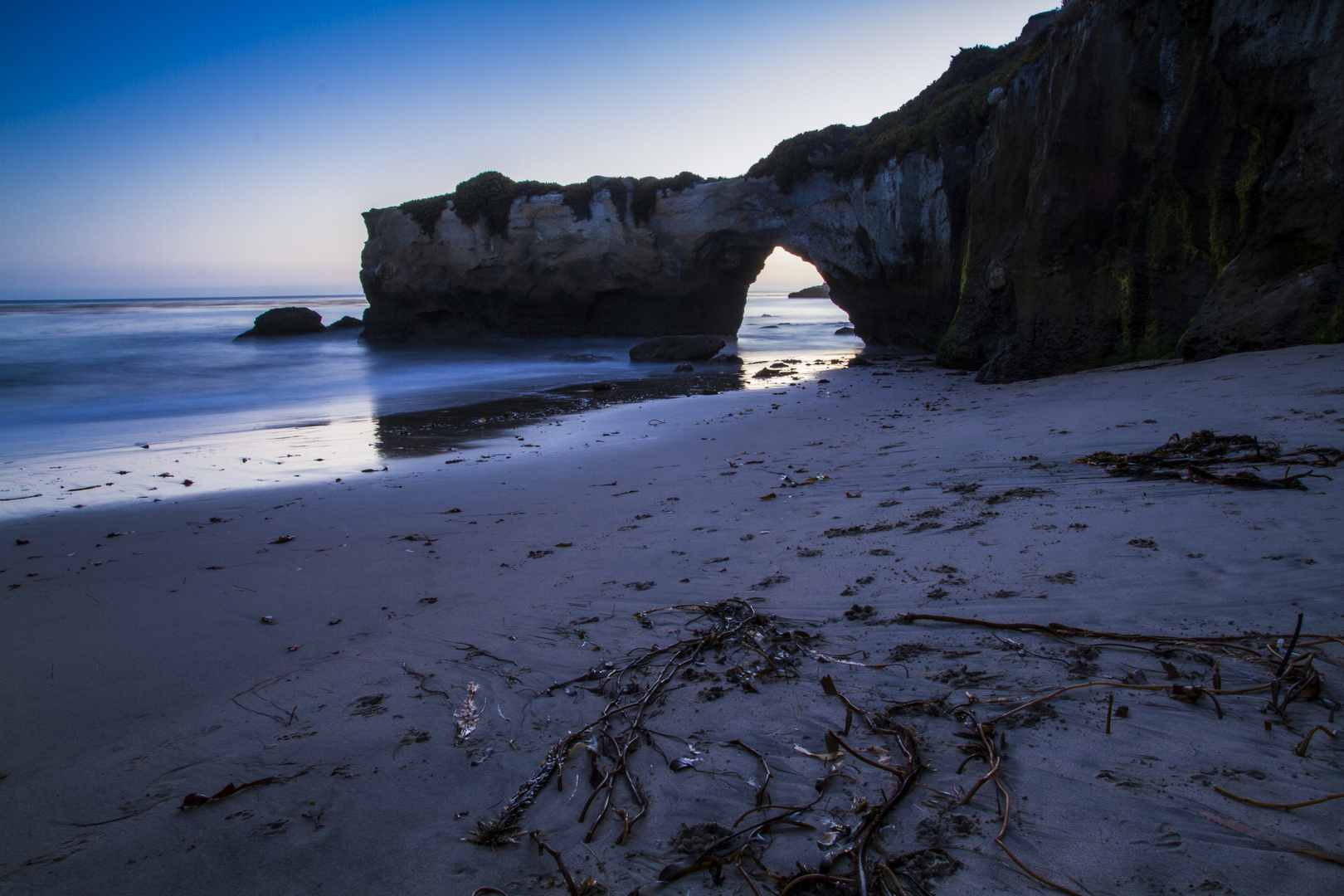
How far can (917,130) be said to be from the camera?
14.1m

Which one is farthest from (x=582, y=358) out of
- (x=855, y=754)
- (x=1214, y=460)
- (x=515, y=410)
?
(x=855, y=754)

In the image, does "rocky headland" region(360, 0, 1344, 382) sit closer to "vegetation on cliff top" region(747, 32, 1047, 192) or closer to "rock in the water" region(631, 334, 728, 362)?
"vegetation on cliff top" region(747, 32, 1047, 192)

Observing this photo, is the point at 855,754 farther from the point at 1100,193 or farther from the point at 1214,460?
the point at 1100,193

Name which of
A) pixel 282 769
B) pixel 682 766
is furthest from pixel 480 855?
pixel 282 769

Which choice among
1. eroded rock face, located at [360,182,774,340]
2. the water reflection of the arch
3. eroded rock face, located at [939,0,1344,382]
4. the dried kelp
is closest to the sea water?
the water reflection of the arch

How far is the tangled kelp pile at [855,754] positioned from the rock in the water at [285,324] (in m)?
33.3

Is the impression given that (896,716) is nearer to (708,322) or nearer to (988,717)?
(988,717)

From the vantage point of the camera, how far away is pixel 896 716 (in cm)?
185

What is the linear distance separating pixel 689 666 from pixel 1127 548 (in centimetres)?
185

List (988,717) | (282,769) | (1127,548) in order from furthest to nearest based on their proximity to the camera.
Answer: (1127,548) → (282,769) → (988,717)

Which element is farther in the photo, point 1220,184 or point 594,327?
point 594,327

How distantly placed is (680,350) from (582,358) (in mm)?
3097

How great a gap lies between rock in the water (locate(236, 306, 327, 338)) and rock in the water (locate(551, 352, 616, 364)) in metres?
17.8

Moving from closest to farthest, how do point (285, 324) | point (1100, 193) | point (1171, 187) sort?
1. point (1171, 187)
2. point (1100, 193)
3. point (285, 324)
